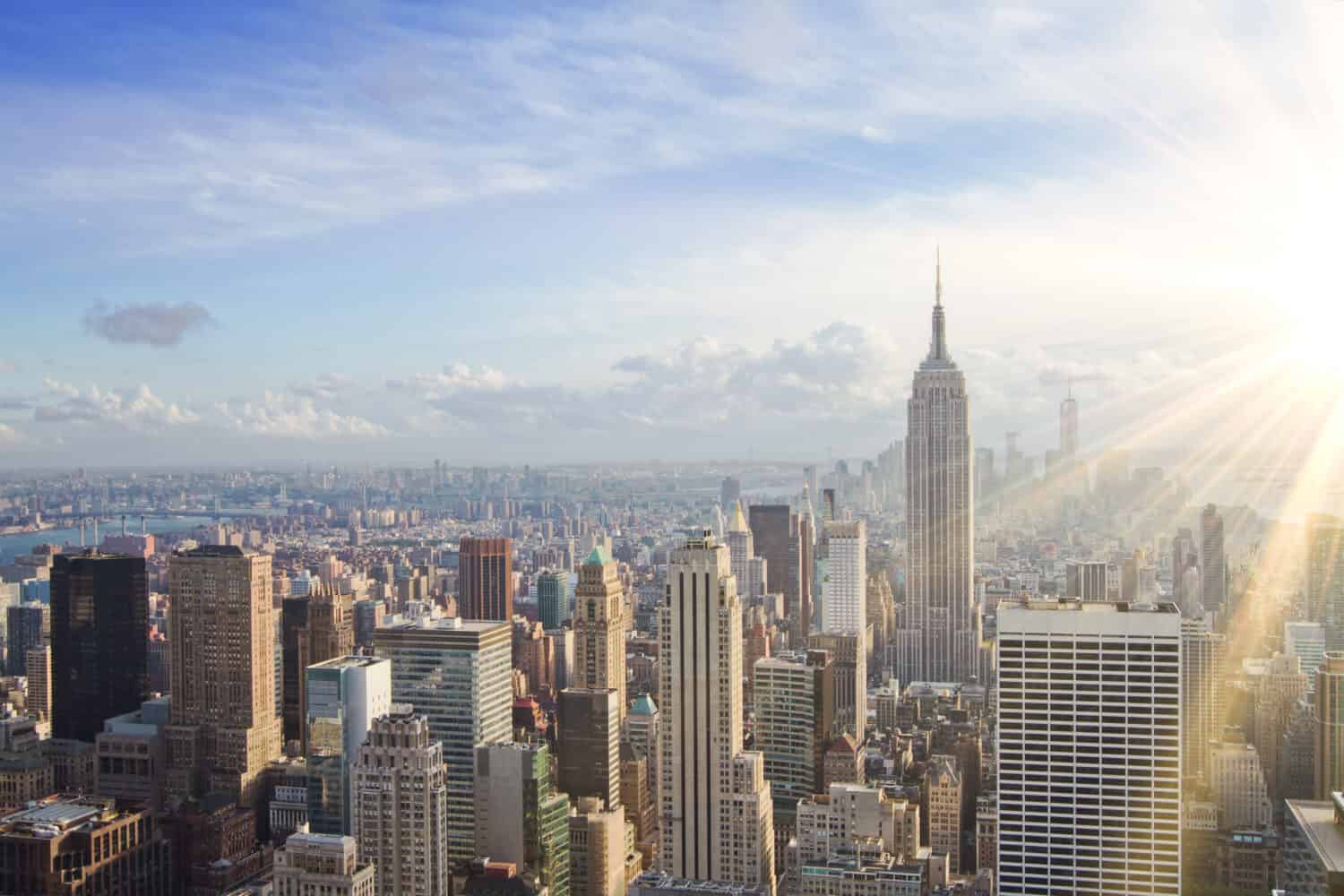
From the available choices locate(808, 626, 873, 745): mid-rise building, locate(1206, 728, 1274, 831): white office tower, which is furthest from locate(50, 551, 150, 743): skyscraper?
locate(1206, 728, 1274, 831): white office tower

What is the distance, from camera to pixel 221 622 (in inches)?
→ 671

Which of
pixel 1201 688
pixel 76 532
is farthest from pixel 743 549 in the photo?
pixel 76 532

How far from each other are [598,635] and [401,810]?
6.62 meters

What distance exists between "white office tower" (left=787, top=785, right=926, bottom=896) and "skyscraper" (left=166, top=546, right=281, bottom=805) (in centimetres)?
687

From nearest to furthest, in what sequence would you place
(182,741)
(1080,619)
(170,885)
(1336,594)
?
1. (1080,619)
2. (170,885)
3. (1336,594)
4. (182,741)

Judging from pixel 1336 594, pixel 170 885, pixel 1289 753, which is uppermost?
pixel 1336 594

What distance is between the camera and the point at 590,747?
14156 mm

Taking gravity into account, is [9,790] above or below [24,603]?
below

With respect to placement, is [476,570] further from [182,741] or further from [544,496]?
[182,741]

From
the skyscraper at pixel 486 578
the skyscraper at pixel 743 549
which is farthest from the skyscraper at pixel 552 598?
the skyscraper at pixel 743 549

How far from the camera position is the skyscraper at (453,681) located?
13688 millimetres

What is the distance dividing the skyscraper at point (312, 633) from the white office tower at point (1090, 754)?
9.98m

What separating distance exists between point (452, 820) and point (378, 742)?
2.52 metres

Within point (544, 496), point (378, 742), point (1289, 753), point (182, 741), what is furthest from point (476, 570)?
point (1289, 753)
